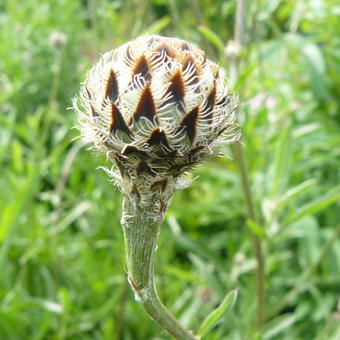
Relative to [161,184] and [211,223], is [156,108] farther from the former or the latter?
[211,223]

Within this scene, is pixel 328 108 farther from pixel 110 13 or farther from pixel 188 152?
pixel 188 152

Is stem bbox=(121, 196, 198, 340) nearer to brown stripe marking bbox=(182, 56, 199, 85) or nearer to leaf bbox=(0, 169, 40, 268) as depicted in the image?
brown stripe marking bbox=(182, 56, 199, 85)

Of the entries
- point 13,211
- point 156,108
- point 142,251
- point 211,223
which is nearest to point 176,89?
point 156,108

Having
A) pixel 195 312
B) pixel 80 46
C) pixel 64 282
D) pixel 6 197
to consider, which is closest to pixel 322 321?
pixel 195 312

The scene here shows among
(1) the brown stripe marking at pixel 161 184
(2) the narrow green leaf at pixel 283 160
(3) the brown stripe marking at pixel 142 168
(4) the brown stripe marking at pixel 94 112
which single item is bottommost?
(2) the narrow green leaf at pixel 283 160

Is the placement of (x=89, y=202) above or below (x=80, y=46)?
below

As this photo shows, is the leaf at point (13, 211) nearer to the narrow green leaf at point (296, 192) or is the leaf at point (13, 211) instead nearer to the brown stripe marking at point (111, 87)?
the narrow green leaf at point (296, 192)

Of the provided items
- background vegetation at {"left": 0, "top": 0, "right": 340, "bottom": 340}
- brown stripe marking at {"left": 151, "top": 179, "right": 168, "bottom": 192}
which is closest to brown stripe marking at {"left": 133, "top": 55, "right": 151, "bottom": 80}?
brown stripe marking at {"left": 151, "top": 179, "right": 168, "bottom": 192}

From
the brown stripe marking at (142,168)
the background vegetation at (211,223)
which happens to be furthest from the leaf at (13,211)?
the brown stripe marking at (142,168)
